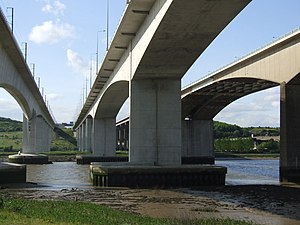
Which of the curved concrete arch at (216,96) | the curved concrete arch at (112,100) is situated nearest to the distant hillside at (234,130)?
the curved concrete arch at (216,96)

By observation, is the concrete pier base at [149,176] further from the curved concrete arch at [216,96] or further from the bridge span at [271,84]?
the curved concrete arch at [216,96]

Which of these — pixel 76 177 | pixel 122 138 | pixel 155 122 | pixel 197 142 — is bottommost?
pixel 76 177

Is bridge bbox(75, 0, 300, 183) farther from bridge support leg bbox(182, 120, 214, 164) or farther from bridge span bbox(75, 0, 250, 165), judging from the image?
bridge support leg bbox(182, 120, 214, 164)

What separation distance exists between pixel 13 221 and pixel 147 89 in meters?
23.5

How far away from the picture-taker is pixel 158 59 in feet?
100

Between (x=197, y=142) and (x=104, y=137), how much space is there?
15883mm

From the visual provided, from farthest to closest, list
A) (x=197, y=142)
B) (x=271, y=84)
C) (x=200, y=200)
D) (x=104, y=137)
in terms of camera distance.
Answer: (x=197, y=142) < (x=104, y=137) < (x=271, y=84) < (x=200, y=200)

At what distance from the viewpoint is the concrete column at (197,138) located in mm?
82125

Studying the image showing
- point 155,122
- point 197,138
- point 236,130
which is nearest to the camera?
point 155,122

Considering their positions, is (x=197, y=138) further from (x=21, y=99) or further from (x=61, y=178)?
(x=61, y=178)

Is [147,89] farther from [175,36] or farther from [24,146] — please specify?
[24,146]

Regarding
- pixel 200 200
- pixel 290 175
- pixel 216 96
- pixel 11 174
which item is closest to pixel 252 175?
pixel 290 175

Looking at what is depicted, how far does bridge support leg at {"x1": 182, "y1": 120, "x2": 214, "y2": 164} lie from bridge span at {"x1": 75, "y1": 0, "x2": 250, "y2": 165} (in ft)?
108

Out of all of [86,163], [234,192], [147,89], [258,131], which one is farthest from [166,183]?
[258,131]
